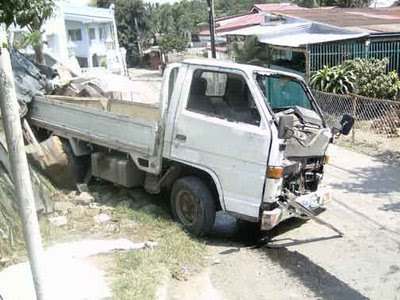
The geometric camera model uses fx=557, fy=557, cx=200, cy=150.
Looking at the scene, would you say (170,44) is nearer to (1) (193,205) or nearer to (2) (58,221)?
(2) (58,221)

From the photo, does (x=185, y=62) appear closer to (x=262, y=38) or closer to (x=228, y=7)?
(x=262, y=38)

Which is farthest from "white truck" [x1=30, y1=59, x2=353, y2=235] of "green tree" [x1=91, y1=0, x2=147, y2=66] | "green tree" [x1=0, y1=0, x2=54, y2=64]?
"green tree" [x1=91, y1=0, x2=147, y2=66]

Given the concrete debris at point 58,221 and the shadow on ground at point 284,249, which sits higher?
the concrete debris at point 58,221

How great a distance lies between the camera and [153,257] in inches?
219

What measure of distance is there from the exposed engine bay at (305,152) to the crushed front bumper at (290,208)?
0.12 m

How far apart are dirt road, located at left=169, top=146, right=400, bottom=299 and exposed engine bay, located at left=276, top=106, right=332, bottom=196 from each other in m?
0.62

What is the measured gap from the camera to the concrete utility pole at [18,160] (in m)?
3.09

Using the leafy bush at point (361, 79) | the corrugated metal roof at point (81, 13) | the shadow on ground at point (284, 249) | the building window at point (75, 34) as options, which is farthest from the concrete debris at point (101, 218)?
the building window at point (75, 34)

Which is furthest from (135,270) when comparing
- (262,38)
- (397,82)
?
(262,38)

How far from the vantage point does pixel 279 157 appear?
19.4 ft

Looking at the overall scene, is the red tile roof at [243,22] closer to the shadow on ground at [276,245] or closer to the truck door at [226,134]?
the shadow on ground at [276,245]

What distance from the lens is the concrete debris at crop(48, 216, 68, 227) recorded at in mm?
6752

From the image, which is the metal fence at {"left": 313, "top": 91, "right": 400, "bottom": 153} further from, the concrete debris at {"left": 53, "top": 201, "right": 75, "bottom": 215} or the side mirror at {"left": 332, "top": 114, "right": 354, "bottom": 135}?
the concrete debris at {"left": 53, "top": 201, "right": 75, "bottom": 215}

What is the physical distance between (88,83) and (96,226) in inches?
174
